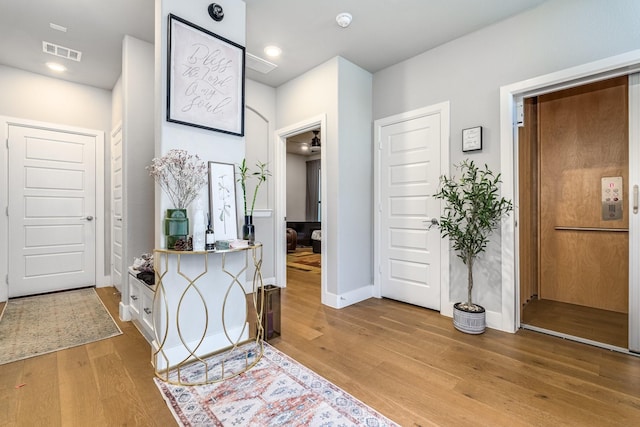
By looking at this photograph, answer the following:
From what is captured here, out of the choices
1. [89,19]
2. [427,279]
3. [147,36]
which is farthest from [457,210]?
[89,19]

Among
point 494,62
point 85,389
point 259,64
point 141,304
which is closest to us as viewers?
point 85,389

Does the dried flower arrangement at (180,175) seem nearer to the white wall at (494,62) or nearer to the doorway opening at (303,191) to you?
the white wall at (494,62)

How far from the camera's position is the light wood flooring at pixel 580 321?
2.47 metres

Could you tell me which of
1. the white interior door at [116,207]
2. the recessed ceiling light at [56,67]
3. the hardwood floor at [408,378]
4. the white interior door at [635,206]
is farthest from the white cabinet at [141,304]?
the white interior door at [635,206]

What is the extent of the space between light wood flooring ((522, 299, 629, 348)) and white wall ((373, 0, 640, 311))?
61 centimetres

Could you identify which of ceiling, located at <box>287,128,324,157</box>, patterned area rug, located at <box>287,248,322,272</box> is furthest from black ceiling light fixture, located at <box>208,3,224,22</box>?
ceiling, located at <box>287,128,324,157</box>

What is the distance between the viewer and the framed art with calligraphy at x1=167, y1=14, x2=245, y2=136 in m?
2.09

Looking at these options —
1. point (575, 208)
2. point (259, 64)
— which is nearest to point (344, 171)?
point (259, 64)

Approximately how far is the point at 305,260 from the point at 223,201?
3.97 m

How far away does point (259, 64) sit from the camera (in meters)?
3.39

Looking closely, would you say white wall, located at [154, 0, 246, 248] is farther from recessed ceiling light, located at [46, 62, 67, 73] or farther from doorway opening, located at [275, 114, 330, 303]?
recessed ceiling light, located at [46, 62, 67, 73]

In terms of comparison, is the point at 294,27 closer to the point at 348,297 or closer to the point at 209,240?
the point at 209,240

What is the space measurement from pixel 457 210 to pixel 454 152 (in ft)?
1.88

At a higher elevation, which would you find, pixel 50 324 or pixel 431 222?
pixel 431 222
